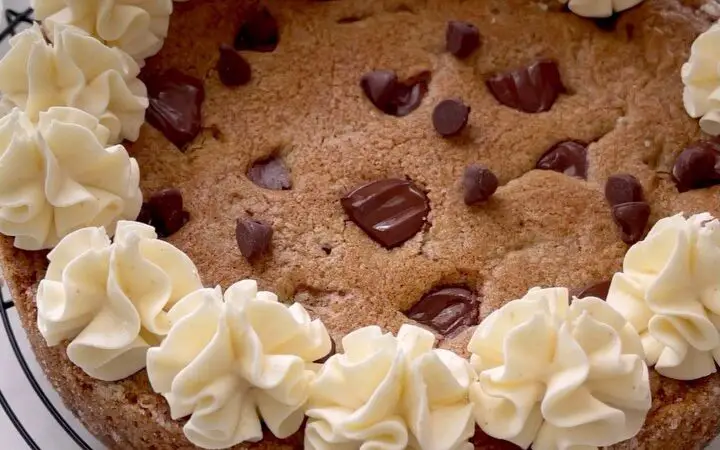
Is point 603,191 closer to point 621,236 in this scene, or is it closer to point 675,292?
point 621,236

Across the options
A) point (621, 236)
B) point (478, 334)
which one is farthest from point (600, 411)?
point (621, 236)

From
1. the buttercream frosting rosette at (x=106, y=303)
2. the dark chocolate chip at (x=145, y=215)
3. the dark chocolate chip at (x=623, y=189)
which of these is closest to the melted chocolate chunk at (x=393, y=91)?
the dark chocolate chip at (x=623, y=189)

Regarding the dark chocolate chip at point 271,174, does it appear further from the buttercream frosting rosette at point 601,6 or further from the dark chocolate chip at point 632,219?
the buttercream frosting rosette at point 601,6

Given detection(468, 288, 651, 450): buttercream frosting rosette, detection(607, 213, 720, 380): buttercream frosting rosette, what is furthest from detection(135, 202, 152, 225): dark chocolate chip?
detection(607, 213, 720, 380): buttercream frosting rosette

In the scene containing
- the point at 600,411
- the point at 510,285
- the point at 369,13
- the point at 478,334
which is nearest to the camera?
the point at 600,411

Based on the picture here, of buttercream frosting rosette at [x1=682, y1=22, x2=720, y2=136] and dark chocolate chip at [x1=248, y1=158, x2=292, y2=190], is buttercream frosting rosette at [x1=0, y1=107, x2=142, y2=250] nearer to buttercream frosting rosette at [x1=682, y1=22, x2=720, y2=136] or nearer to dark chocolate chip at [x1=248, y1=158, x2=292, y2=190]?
dark chocolate chip at [x1=248, y1=158, x2=292, y2=190]

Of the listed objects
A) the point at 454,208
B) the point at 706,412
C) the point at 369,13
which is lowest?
the point at 706,412
